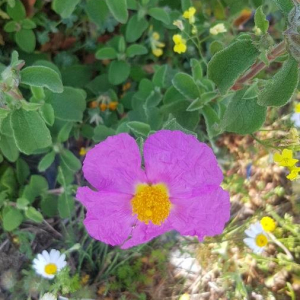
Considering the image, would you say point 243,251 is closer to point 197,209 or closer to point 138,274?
point 138,274

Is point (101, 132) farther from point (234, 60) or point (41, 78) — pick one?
point (234, 60)

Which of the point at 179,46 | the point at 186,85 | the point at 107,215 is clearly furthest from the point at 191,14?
the point at 107,215

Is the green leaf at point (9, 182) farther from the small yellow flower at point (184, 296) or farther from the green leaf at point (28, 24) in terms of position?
the small yellow flower at point (184, 296)

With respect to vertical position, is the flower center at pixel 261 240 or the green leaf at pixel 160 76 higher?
the green leaf at pixel 160 76

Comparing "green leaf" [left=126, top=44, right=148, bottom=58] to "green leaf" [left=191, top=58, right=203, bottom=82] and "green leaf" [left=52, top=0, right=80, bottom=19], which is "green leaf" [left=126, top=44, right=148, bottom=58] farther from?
"green leaf" [left=52, top=0, right=80, bottom=19]

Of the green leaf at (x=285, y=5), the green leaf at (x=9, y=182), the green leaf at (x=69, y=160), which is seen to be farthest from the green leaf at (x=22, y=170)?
the green leaf at (x=285, y=5)

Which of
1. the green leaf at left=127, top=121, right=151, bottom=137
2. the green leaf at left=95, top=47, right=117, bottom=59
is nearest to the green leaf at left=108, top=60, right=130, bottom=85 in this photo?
the green leaf at left=95, top=47, right=117, bottom=59
